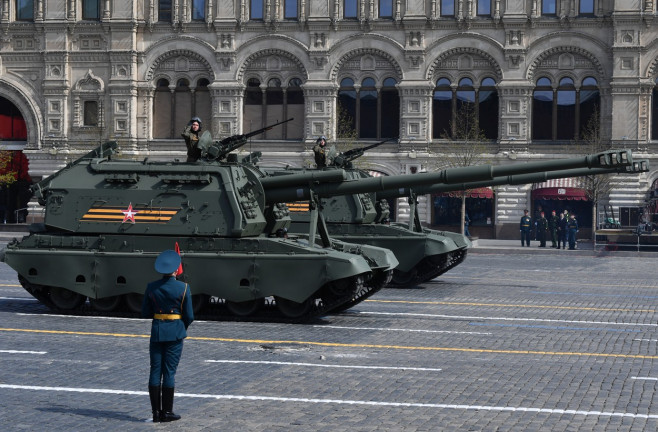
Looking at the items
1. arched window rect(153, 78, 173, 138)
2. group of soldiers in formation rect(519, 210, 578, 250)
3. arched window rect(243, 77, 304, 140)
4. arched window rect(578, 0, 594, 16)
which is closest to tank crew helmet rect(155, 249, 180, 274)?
group of soldiers in formation rect(519, 210, 578, 250)

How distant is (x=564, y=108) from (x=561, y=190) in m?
3.77

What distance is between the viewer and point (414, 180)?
19906mm

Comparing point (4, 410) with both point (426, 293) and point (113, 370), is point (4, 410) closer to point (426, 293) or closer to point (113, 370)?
point (113, 370)

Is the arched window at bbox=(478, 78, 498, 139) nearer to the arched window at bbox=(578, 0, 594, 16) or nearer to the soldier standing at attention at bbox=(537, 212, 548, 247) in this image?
the arched window at bbox=(578, 0, 594, 16)

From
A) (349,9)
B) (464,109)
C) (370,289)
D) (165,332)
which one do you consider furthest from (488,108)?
(165,332)

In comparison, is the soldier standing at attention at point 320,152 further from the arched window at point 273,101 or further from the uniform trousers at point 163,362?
the arched window at point 273,101

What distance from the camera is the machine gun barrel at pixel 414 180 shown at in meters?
20.0

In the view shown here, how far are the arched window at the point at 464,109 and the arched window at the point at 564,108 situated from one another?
74.8 inches

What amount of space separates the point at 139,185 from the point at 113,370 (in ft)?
21.4

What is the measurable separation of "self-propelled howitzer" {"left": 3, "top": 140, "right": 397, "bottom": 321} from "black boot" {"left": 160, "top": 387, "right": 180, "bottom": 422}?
25.5 ft

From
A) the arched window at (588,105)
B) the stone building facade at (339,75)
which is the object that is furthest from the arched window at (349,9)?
the arched window at (588,105)

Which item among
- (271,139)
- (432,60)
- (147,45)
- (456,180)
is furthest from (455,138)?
(456,180)

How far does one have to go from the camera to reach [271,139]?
54.5 metres

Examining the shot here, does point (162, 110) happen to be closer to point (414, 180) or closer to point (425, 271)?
point (425, 271)
